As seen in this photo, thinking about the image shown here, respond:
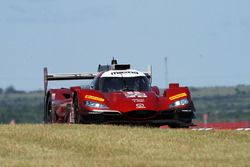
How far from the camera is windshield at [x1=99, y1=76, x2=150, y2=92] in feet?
89.4

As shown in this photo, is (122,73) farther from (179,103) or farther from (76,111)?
(179,103)

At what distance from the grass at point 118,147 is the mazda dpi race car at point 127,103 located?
1815mm

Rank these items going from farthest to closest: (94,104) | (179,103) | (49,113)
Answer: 1. (49,113)
2. (179,103)
3. (94,104)

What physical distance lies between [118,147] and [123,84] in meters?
7.99

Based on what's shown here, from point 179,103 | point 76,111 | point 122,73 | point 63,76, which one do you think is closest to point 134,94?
point 179,103

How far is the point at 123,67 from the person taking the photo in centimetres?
2869

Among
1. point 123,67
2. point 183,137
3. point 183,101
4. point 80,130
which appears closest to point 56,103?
point 123,67

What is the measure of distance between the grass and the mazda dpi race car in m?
1.81

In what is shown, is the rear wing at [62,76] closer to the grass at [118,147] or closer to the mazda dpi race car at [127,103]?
the mazda dpi race car at [127,103]

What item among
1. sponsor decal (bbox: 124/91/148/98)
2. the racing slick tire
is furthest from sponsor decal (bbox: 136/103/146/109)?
the racing slick tire

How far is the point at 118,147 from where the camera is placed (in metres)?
19.6

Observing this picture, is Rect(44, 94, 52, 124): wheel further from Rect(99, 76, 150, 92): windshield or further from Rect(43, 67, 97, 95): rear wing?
Rect(99, 76, 150, 92): windshield

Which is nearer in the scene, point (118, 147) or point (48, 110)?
point (118, 147)

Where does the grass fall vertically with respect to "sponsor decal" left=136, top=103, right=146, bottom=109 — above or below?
below
